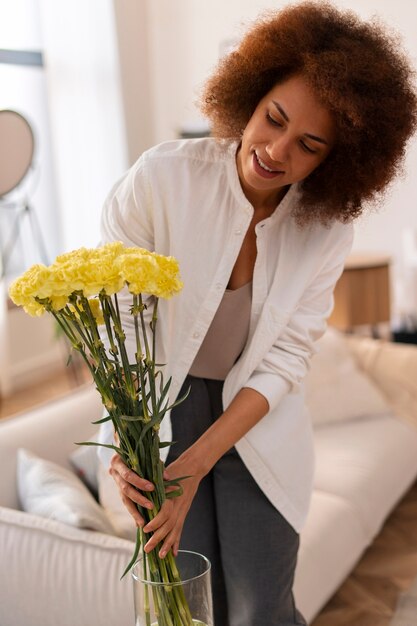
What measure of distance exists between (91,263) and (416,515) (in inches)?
98.8

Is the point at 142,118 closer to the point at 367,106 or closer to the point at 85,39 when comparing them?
the point at 85,39

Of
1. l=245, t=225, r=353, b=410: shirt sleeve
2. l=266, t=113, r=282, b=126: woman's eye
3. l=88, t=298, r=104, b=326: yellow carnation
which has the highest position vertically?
l=266, t=113, r=282, b=126: woman's eye

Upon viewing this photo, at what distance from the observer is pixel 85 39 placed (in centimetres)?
595

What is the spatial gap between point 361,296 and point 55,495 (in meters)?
2.55

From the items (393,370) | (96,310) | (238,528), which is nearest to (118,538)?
(238,528)

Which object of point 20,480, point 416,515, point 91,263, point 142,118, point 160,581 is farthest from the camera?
point 142,118

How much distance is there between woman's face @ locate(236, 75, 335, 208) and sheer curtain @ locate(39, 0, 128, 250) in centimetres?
451

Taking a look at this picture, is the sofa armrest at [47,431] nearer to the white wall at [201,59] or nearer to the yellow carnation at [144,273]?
the yellow carnation at [144,273]

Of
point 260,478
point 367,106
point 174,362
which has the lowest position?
point 260,478

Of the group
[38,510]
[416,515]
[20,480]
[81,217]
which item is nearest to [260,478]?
[38,510]

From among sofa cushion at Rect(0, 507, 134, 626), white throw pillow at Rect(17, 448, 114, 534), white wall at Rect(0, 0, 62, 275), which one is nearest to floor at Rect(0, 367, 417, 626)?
white throw pillow at Rect(17, 448, 114, 534)

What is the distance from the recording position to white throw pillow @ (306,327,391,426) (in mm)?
3176

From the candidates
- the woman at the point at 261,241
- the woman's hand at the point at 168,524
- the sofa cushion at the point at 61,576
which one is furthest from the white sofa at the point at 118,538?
the woman's hand at the point at 168,524

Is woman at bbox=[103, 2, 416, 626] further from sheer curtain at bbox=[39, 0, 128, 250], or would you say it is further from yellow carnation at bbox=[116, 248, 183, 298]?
sheer curtain at bbox=[39, 0, 128, 250]
